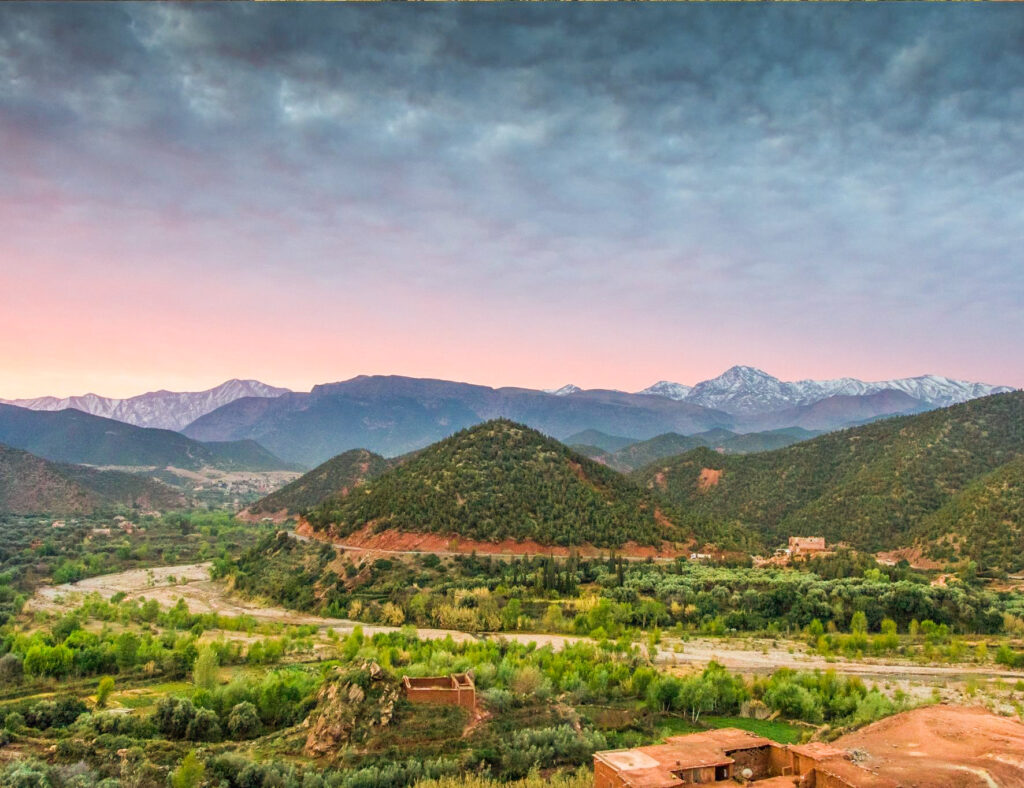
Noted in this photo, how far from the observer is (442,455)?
101438mm

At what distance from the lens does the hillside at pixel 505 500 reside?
274 ft

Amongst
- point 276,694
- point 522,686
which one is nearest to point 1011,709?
point 522,686

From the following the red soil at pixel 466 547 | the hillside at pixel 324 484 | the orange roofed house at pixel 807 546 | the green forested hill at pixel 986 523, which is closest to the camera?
the green forested hill at pixel 986 523

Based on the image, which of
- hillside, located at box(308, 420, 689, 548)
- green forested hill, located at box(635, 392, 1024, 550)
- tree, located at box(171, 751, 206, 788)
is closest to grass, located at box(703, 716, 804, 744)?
tree, located at box(171, 751, 206, 788)

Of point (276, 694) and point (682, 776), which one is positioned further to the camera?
point (276, 694)

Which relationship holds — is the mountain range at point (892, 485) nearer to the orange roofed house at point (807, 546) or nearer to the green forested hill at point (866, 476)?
the green forested hill at point (866, 476)

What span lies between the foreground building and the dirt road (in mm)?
22058

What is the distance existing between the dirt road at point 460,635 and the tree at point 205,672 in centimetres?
1697

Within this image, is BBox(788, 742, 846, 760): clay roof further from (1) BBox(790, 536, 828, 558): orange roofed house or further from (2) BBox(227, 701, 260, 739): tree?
(1) BBox(790, 536, 828, 558): orange roofed house

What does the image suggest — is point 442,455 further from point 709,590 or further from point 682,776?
point 682,776

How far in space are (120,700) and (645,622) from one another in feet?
134

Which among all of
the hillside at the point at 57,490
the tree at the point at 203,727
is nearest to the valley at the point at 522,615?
the tree at the point at 203,727

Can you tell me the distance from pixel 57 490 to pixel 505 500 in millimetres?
127493

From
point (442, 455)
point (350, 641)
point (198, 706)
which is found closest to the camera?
point (198, 706)
